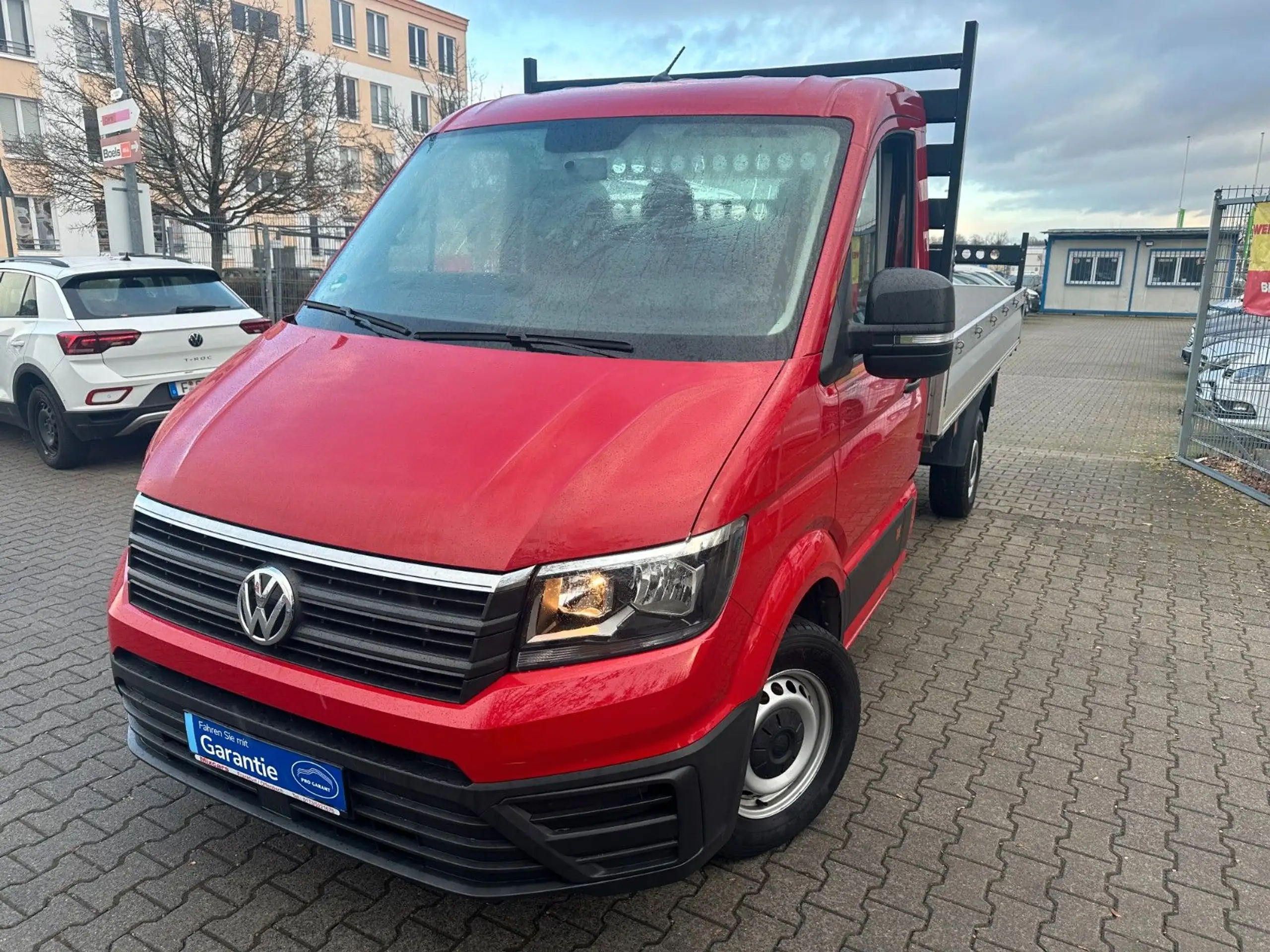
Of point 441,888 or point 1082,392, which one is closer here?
point 441,888

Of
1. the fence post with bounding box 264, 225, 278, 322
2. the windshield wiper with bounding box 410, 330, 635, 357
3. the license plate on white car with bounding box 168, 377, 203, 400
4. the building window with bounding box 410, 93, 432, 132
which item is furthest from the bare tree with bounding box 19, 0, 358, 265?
the building window with bounding box 410, 93, 432, 132

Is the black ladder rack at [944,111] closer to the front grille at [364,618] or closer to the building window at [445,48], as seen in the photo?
the front grille at [364,618]

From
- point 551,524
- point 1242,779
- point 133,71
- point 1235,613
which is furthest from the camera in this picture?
point 133,71

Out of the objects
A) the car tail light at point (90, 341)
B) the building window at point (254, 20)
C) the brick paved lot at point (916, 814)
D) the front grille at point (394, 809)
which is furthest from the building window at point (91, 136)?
the front grille at point (394, 809)

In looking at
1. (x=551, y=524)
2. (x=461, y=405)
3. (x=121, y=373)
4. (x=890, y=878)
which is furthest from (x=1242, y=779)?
(x=121, y=373)

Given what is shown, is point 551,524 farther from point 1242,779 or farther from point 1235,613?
point 1235,613

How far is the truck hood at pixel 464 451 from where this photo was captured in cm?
210

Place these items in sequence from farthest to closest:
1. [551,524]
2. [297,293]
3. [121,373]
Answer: [297,293], [121,373], [551,524]

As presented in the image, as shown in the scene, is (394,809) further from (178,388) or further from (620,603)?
(178,388)

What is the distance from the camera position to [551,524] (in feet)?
6.82

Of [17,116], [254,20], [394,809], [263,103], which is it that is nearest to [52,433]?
[394,809]

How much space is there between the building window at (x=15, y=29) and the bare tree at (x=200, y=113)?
1343cm

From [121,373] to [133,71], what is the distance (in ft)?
50.5

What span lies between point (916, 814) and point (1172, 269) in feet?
142
